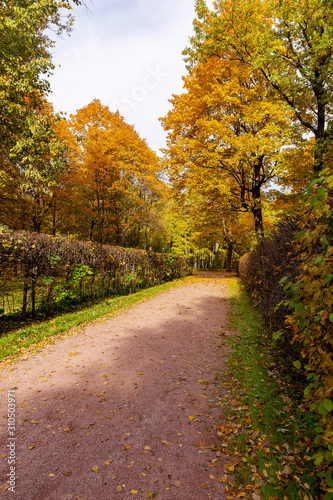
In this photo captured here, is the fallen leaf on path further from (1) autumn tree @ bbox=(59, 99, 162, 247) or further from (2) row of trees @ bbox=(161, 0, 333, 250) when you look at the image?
(1) autumn tree @ bbox=(59, 99, 162, 247)

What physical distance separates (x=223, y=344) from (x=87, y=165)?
17113 mm

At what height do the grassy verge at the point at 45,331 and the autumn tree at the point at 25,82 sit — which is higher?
the autumn tree at the point at 25,82

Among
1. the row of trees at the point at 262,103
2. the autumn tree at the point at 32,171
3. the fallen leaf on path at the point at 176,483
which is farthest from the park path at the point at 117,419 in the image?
the autumn tree at the point at 32,171

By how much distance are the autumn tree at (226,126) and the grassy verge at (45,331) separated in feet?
28.1

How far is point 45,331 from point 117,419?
4125 mm

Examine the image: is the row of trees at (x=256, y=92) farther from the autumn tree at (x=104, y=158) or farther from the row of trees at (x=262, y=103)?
the autumn tree at (x=104, y=158)

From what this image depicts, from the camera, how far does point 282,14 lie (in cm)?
848

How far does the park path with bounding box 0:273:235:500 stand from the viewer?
2.45 metres

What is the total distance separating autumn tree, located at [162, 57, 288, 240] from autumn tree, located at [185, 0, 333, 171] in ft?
3.53

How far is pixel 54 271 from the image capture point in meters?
8.01

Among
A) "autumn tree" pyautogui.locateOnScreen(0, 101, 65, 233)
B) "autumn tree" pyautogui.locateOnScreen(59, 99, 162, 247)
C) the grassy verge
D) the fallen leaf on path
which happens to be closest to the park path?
the fallen leaf on path

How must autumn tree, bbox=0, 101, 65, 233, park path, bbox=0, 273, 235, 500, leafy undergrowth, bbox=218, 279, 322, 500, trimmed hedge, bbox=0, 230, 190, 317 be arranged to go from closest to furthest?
leafy undergrowth, bbox=218, 279, 322, 500
park path, bbox=0, 273, 235, 500
trimmed hedge, bbox=0, 230, 190, 317
autumn tree, bbox=0, 101, 65, 233

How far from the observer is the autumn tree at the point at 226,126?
10547 mm

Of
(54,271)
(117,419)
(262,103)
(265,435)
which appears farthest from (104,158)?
(265,435)
